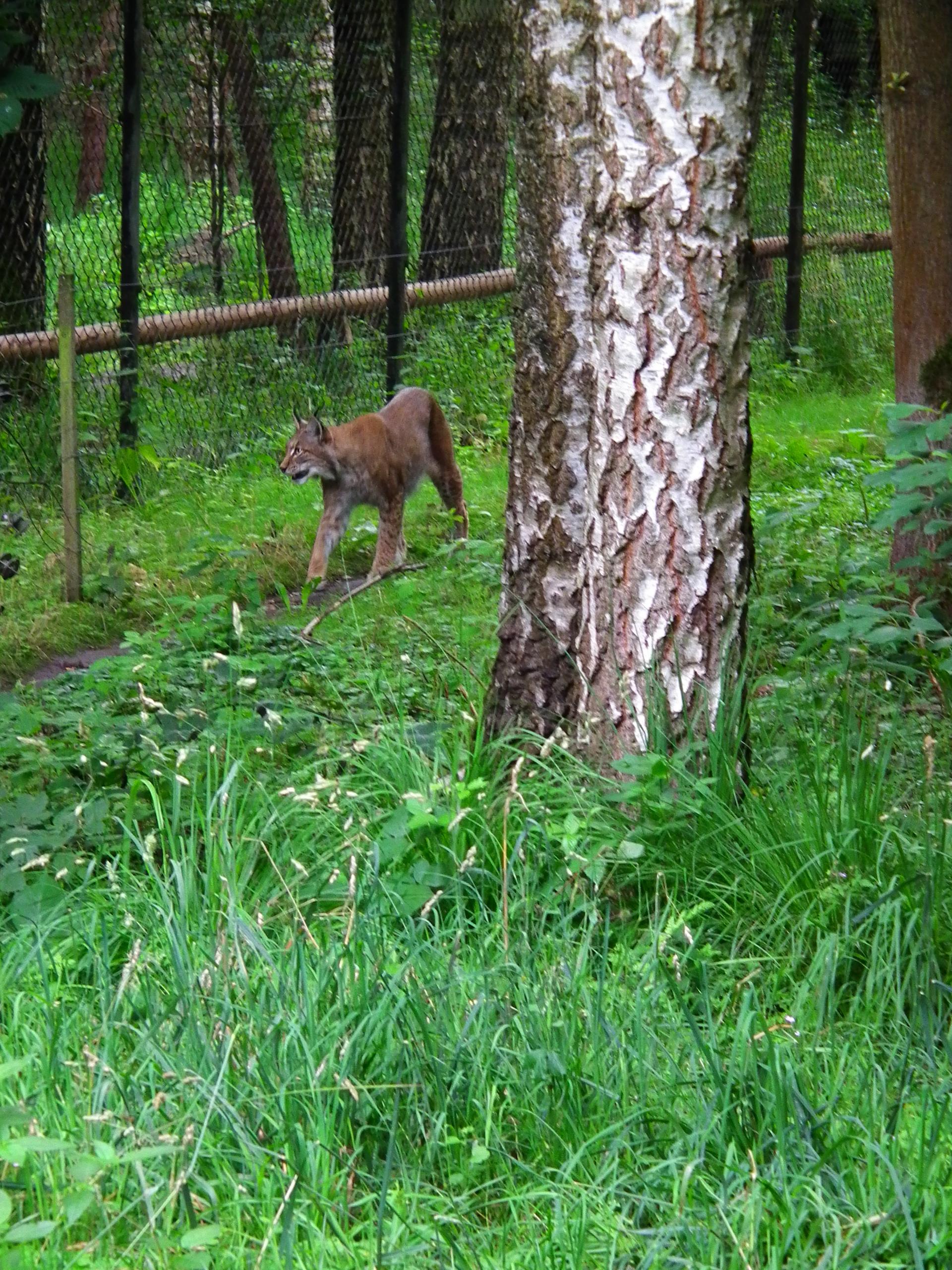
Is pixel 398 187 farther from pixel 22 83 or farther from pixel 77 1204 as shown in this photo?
pixel 77 1204

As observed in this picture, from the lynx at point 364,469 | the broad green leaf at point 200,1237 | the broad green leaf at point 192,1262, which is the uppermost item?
the lynx at point 364,469

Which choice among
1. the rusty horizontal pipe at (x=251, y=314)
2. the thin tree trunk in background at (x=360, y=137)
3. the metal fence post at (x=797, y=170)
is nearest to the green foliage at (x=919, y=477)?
the rusty horizontal pipe at (x=251, y=314)

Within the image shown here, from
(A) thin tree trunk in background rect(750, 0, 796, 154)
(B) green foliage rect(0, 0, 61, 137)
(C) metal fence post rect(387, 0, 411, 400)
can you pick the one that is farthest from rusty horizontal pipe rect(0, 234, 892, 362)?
(B) green foliage rect(0, 0, 61, 137)

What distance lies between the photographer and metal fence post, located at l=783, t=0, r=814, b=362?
1484 cm

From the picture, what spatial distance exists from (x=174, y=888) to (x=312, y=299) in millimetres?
7421

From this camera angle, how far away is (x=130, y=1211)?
8.95ft

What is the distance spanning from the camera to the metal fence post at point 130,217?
923 centimetres

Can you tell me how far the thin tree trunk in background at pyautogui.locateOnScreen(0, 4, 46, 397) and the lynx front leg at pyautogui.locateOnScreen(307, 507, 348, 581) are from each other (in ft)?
7.11

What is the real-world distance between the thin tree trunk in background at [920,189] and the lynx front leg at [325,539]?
3101 millimetres

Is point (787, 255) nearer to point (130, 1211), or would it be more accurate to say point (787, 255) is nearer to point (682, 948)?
point (682, 948)

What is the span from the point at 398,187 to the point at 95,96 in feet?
7.91

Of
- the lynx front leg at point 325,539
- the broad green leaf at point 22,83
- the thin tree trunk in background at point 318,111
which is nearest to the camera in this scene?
the broad green leaf at point 22,83

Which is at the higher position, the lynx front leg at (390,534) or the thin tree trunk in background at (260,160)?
the thin tree trunk in background at (260,160)

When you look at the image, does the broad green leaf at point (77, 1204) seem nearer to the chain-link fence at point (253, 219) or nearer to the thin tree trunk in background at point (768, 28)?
the chain-link fence at point (253, 219)
